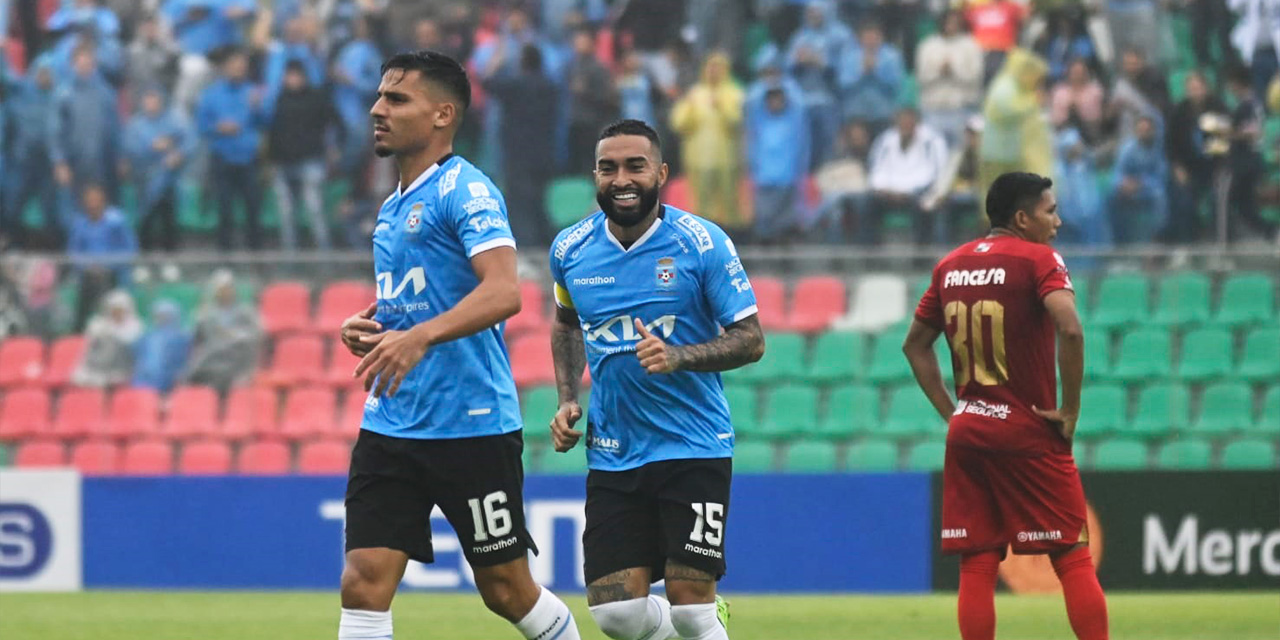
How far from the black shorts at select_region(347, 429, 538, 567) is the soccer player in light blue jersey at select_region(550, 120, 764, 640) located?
0.43 metres

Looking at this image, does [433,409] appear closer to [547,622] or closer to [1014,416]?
[547,622]

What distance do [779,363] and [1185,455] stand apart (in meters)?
2.95

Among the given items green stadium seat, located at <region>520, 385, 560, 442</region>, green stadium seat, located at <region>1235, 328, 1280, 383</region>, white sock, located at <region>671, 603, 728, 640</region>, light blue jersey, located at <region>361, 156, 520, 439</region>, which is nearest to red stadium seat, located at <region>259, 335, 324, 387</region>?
green stadium seat, located at <region>520, 385, 560, 442</region>

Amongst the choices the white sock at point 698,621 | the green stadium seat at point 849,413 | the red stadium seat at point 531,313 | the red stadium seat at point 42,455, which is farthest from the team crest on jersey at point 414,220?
Result: the red stadium seat at point 42,455

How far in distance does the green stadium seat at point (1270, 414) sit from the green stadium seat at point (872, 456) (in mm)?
2468

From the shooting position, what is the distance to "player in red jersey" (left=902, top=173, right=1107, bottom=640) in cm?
732

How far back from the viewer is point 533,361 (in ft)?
47.9

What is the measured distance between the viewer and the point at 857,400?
45.2ft

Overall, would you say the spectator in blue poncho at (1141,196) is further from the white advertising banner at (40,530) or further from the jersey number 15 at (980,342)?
the white advertising banner at (40,530)

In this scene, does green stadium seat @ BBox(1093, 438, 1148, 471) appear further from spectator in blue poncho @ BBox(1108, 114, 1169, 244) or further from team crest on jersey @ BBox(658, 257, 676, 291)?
team crest on jersey @ BBox(658, 257, 676, 291)

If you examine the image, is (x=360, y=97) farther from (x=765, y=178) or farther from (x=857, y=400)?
(x=857, y=400)

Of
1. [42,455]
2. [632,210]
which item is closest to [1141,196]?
[42,455]

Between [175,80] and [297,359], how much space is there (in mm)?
3543

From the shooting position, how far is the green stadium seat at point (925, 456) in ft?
44.2
